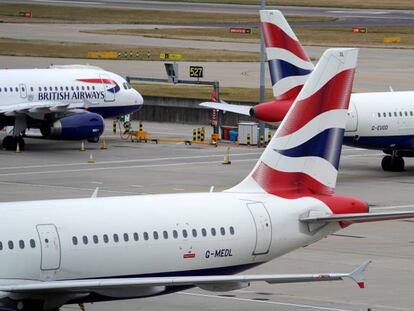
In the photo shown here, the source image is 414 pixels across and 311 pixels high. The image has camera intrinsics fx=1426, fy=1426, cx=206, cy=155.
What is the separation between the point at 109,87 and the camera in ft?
247

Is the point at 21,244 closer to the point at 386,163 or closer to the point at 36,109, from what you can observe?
the point at 386,163

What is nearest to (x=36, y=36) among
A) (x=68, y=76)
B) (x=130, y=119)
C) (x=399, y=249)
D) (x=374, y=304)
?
(x=130, y=119)

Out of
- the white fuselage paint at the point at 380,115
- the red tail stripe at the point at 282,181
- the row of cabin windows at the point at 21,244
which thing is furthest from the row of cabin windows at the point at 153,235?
the white fuselage paint at the point at 380,115

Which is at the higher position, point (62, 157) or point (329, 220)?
point (329, 220)

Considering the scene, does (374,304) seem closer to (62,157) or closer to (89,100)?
(62,157)

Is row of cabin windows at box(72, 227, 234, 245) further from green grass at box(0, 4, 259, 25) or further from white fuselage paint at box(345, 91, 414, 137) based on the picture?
green grass at box(0, 4, 259, 25)

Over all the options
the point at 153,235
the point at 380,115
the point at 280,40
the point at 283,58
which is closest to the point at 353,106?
the point at 380,115

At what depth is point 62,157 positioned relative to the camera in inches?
2689

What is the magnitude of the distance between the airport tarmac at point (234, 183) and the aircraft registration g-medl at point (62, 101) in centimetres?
115

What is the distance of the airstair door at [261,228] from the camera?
104 feet

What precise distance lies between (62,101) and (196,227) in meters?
43.6

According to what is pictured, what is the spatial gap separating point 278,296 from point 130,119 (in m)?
51.0

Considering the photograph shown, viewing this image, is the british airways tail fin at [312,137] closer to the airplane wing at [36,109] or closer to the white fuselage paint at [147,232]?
the white fuselage paint at [147,232]

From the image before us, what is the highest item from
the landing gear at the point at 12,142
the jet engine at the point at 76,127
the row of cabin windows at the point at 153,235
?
the row of cabin windows at the point at 153,235
